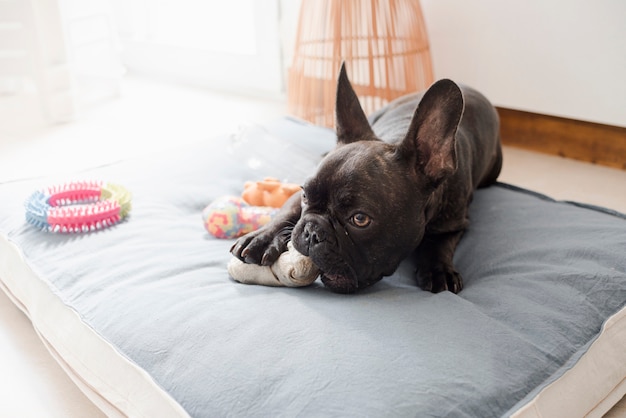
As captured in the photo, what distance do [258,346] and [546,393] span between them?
0.61 meters

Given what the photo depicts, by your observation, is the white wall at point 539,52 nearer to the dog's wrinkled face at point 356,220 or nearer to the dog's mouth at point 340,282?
the dog's wrinkled face at point 356,220

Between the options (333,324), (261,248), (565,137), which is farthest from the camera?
(565,137)

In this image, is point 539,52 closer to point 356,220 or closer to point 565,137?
point 565,137

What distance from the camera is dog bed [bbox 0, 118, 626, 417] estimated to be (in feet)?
4.42

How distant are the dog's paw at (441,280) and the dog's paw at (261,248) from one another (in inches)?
15.1

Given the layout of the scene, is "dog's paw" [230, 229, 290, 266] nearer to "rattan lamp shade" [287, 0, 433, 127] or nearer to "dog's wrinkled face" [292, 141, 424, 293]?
"dog's wrinkled face" [292, 141, 424, 293]

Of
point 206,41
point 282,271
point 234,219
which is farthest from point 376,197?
point 206,41

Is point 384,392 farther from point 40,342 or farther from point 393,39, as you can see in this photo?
point 393,39

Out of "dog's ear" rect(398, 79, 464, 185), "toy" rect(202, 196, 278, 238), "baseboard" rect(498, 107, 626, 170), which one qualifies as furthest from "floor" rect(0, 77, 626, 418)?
"dog's ear" rect(398, 79, 464, 185)

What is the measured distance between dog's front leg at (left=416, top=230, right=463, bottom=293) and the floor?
0.49 m

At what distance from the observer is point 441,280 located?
Result: 177 centimetres

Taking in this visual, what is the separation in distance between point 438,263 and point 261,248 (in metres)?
0.48

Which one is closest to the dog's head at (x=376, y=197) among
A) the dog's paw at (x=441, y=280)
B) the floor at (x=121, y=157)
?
the dog's paw at (x=441, y=280)

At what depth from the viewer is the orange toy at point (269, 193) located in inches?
83.8
